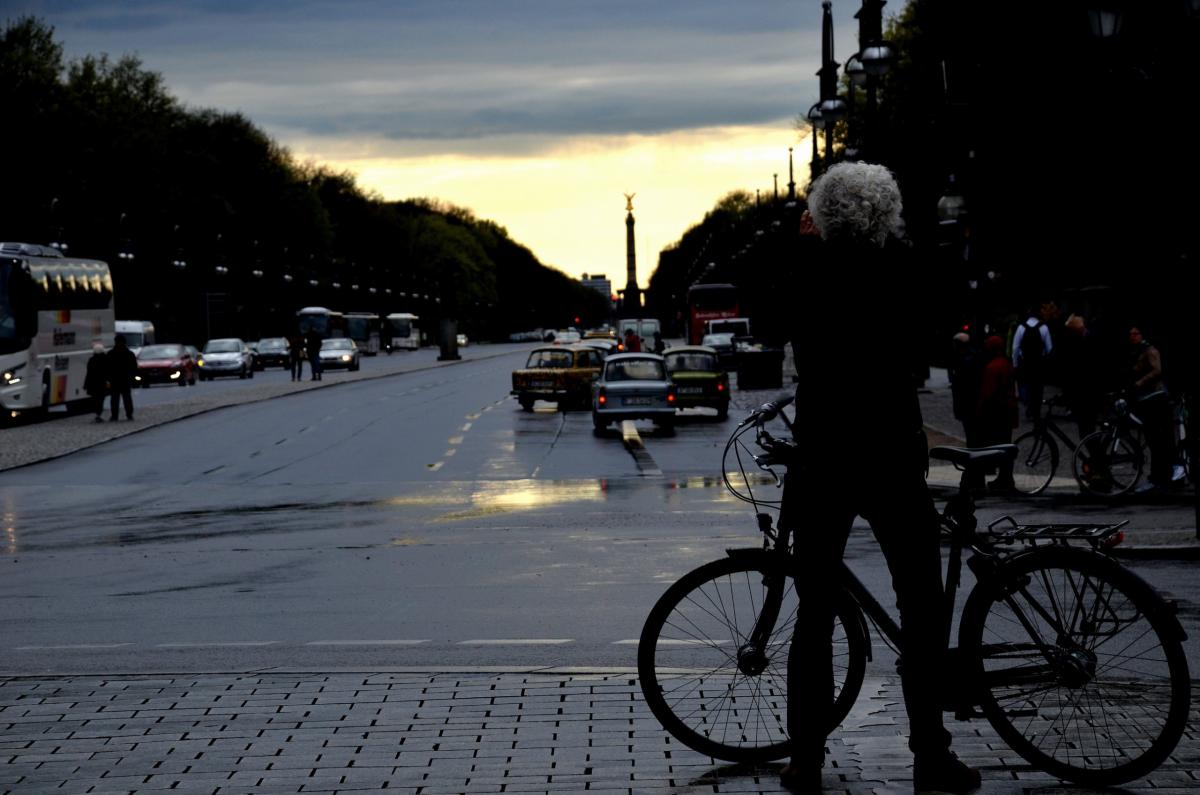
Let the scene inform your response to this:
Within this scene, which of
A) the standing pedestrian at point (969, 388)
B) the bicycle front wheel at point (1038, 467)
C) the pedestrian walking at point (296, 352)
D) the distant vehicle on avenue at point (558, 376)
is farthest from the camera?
the pedestrian walking at point (296, 352)

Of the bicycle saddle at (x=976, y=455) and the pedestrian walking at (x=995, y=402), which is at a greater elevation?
the bicycle saddle at (x=976, y=455)

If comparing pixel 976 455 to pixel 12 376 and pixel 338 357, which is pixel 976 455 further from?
pixel 338 357

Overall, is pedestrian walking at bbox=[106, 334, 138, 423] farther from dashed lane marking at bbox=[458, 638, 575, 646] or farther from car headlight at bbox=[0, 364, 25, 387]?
dashed lane marking at bbox=[458, 638, 575, 646]

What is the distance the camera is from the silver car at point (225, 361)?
6762cm

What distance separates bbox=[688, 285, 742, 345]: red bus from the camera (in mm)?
90438

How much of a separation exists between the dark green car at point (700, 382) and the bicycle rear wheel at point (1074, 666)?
29700mm

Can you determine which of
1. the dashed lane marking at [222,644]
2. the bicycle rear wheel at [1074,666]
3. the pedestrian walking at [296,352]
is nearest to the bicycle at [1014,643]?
the bicycle rear wheel at [1074,666]

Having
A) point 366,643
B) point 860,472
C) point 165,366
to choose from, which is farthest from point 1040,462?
point 165,366

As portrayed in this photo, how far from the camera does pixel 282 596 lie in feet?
34.9

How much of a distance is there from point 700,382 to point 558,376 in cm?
468

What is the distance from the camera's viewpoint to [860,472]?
210 inches

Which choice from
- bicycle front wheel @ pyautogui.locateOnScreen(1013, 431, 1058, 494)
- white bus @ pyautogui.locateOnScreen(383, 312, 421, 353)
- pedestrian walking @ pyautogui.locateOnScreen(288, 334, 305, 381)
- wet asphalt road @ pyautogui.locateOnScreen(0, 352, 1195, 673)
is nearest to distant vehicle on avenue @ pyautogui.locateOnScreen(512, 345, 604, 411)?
wet asphalt road @ pyautogui.locateOnScreen(0, 352, 1195, 673)

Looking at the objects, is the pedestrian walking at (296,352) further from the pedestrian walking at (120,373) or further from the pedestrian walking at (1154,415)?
the pedestrian walking at (1154,415)

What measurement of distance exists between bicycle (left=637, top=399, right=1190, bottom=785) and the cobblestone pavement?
0.12 m
